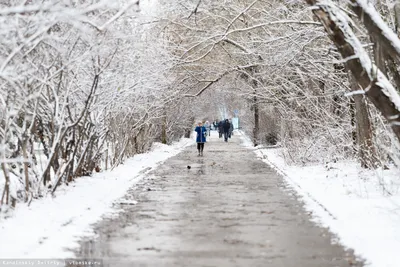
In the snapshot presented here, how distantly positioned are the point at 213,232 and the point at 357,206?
3660mm

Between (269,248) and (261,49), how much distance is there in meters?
16.6

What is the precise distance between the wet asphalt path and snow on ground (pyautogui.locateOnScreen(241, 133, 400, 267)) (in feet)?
1.05

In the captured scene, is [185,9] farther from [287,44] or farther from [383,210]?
[383,210]

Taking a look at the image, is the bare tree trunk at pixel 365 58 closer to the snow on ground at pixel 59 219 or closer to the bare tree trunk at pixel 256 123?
the snow on ground at pixel 59 219

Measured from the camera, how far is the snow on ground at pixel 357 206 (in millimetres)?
9406

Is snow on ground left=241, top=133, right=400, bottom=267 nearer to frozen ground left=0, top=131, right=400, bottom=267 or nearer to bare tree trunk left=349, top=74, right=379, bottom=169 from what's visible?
frozen ground left=0, top=131, right=400, bottom=267

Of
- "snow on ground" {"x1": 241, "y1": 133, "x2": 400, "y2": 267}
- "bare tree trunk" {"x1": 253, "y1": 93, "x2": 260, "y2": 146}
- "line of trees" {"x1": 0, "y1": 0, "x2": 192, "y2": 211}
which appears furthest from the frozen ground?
"bare tree trunk" {"x1": 253, "y1": 93, "x2": 260, "y2": 146}

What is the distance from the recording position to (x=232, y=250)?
9.27 m

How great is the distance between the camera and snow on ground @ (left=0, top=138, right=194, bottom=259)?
9062mm

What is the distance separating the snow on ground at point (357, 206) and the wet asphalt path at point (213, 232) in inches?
12.6

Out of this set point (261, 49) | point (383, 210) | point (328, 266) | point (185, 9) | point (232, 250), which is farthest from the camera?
point (261, 49)

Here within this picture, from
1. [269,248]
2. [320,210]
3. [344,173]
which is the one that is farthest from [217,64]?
[269,248]

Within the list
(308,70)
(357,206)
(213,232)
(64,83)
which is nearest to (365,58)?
(213,232)

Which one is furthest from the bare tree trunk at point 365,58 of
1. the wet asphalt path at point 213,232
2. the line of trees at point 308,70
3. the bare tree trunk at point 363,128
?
the bare tree trunk at point 363,128
